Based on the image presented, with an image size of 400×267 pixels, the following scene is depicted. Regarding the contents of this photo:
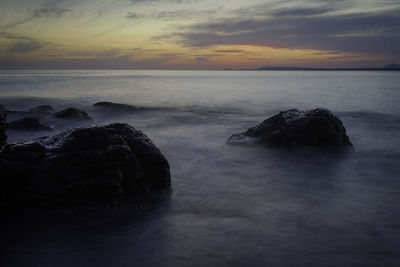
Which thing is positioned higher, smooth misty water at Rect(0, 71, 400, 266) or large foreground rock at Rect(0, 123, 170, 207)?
large foreground rock at Rect(0, 123, 170, 207)

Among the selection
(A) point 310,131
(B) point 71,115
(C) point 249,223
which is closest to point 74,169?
(C) point 249,223

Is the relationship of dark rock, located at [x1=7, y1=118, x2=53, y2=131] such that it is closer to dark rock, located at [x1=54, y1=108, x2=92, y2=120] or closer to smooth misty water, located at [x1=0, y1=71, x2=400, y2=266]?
dark rock, located at [x1=54, y1=108, x2=92, y2=120]

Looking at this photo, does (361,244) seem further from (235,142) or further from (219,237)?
(235,142)

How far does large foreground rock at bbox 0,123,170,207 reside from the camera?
486 centimetres

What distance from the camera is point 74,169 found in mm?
5043

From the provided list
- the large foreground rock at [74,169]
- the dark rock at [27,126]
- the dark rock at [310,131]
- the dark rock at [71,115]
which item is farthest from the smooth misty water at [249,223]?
the dark rock at [71,115]

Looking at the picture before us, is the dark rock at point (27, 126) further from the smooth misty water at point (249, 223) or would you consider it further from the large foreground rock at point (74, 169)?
the large foreground rock at point (74, 169)

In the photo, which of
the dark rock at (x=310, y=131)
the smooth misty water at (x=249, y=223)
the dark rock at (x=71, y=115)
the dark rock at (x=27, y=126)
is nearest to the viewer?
the smooth misty water at (x=249, y=223)

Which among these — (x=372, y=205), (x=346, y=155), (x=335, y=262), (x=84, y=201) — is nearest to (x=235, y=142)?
(x=346, y=155)

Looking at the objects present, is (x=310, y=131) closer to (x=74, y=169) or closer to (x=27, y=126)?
(x=74, y=169)

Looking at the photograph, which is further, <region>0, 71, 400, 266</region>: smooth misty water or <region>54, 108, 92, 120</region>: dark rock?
<region>54, 108, 92, 120</region>: dark rock

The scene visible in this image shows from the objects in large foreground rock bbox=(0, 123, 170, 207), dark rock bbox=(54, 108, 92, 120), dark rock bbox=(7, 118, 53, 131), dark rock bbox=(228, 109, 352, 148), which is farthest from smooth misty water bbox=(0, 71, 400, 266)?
dark rock bbox=(54, 108, 92, 120)

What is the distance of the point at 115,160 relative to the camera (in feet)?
17.3

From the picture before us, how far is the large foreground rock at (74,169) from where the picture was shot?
486cm
